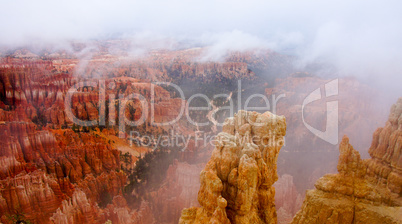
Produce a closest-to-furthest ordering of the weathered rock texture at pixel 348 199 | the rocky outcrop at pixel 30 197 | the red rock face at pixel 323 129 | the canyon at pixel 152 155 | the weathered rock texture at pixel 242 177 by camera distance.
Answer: the weathered rock texture at pixel 348 199 → the weathered rock texture at pixel 242 177 → the canyon at pixel 152 155 → the rocky outcrop at pixel 30 197 → the red rock face at pixel 323 129

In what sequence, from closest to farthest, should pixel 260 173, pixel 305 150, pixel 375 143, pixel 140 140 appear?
pixel 260 173 < pixel 375 143 < pixel 305 150 < pixel 140 140

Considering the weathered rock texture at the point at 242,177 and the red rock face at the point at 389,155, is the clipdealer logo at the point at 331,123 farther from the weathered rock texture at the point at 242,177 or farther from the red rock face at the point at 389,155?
the weathered rock texture at the point at 242,177

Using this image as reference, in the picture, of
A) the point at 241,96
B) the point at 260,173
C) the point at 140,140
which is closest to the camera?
the point at 260,173

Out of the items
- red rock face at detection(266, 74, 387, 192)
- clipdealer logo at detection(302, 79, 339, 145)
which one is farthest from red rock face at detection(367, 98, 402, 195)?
clipdealer logo at detection(302, 79, 339, 145)

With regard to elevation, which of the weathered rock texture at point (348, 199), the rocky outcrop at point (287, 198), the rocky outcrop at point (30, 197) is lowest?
the rocky outcrop at point (287, 198)

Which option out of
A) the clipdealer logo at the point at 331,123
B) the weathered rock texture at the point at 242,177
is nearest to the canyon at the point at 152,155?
the weathered rock texture at the point at 242,177

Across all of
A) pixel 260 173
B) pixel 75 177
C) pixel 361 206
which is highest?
pixel 260 173

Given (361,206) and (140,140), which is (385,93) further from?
(140,140)

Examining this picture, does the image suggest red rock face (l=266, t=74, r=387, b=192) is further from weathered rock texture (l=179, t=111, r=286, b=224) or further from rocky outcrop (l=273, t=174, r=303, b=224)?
weathered rock texture (l=179, t=111, r=286, b=224)

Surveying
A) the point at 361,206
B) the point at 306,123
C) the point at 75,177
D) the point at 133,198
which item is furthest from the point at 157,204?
the point at 306,123
